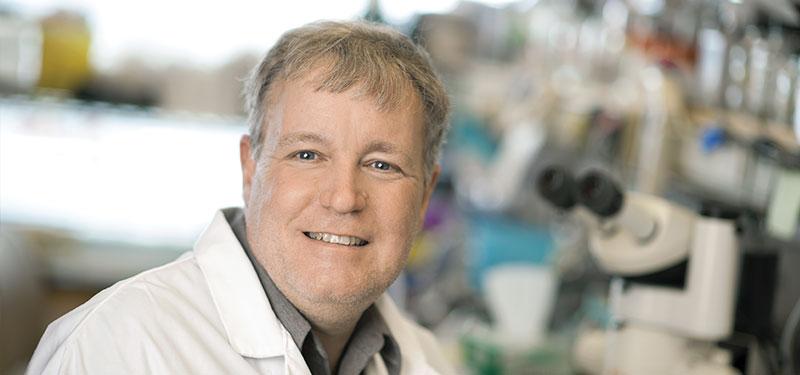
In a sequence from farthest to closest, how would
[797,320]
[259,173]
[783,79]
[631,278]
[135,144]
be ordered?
[135,144], [783,79], [631,278], [797,320], [259,173]

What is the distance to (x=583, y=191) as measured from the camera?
2.04m

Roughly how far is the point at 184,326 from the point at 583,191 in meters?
0.85

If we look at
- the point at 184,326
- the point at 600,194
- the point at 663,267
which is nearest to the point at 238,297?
the point at 184,326

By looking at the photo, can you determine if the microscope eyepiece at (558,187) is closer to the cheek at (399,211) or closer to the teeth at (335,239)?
the cheek at (399,211)

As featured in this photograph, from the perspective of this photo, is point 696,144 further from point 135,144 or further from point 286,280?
point 135,144

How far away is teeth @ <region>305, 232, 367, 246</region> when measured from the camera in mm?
1589

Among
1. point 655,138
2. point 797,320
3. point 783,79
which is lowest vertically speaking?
point 797,320

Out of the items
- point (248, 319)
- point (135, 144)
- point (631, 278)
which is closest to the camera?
point (248, 319)

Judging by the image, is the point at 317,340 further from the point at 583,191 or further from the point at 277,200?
the point at 583,191

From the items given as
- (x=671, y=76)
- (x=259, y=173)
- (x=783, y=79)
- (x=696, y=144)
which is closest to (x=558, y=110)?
(x=671, y=76)

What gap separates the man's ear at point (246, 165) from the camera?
5.61 ft

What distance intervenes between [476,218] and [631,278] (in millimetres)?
2214

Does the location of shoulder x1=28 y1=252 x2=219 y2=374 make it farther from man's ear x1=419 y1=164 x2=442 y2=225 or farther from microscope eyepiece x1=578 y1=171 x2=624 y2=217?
microscope eyepiece x1=578 y1=171 x2=624 y2=217

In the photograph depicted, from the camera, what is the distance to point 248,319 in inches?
60.8
